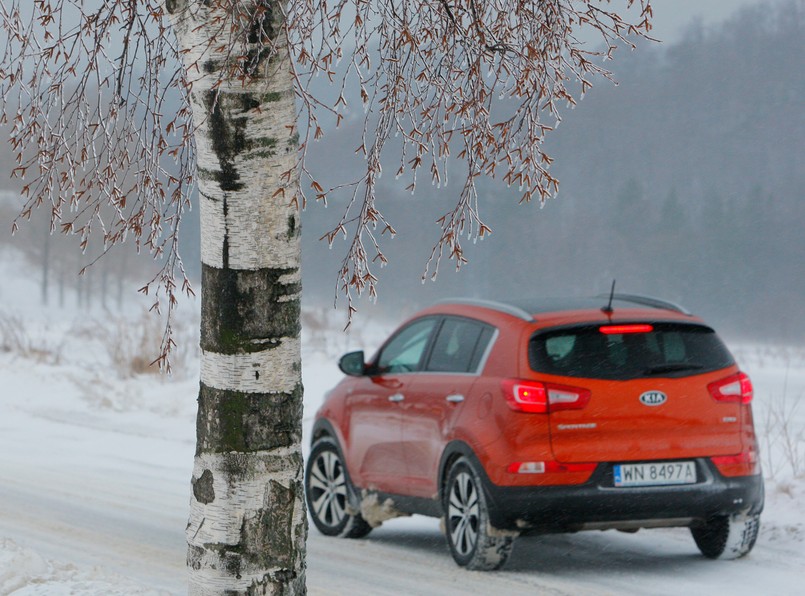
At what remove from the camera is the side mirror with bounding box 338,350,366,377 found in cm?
893

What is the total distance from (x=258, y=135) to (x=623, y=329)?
3.49 metres

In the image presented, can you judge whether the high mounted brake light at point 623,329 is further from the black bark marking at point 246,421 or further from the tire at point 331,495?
the black bark marking at point 246,421

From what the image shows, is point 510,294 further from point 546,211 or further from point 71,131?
point 71,131

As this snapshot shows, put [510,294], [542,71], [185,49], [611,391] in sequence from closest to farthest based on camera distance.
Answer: [185,49] < [542,71] < [611,391] < [510,294]

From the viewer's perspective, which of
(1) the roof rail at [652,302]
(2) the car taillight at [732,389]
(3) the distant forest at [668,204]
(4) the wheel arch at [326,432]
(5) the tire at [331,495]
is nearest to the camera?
(2) the car taillight at [732,389]

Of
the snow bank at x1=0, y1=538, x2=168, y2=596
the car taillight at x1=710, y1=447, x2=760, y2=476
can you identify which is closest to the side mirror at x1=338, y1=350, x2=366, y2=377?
the car taillight at x1=710, y1=447, x2=760, y2=476

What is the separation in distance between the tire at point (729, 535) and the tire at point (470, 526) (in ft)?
4.55

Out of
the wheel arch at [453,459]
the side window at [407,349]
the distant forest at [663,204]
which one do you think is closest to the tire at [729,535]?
the wheel arch at [453,459]

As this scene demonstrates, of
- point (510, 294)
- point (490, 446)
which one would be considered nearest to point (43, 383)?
point (490, 446)

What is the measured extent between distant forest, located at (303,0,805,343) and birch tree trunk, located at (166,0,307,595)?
79.6 m

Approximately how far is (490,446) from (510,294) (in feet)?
292

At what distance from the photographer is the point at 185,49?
4703 millimetres

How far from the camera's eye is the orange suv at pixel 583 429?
718 cm

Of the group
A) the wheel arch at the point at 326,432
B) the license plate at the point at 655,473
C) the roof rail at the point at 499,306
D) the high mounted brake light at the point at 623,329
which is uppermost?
the roof rail at the point at 499,306
